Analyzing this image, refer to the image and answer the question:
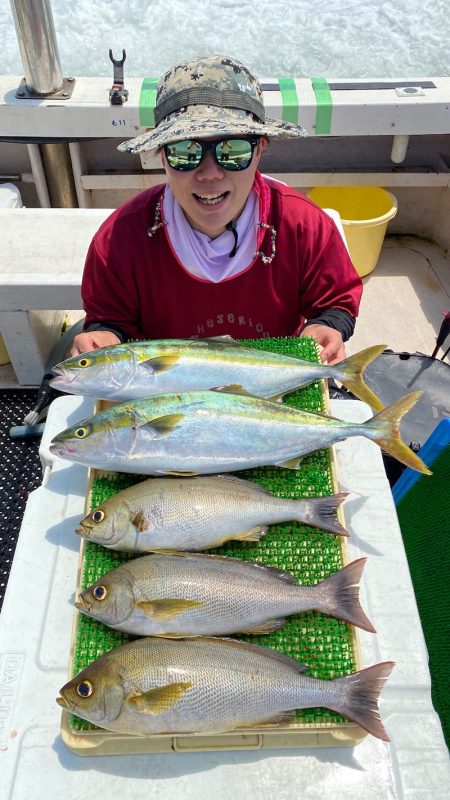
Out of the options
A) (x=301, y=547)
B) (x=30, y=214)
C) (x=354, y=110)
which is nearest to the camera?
(x=301, y=547)

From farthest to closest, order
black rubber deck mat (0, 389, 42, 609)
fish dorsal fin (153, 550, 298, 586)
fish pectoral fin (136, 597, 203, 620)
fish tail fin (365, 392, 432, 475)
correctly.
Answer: black rubber deck mat (0, 389, 42, 609)
fish tail fin (365, 392, 432, 475)
fish dorsal fin (153, 550, 298, 586)
fish pectoral fin (136, 597, 203, 620)

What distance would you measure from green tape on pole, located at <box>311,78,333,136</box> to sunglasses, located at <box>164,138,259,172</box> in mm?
2298

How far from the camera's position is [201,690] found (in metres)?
1.42

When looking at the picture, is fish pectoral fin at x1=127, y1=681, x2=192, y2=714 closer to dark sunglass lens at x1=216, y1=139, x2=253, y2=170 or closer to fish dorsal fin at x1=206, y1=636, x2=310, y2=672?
fish dorsal fin at x1=206, y1=636, x2=310, y2=672

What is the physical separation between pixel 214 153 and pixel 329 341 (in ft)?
2.89

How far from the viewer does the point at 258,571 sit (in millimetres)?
1618

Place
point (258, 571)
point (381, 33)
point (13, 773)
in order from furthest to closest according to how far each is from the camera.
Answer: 1. point (381, 33)
2. point (258, 571)
3. point (13, 773)

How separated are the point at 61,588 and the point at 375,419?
3.83 ft

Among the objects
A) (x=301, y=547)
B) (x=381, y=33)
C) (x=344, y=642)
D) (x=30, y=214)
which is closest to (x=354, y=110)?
(x=30, y=214)

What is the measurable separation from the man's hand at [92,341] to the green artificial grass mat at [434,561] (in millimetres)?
1435

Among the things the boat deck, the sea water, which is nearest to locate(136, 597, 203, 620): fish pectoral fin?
the boat deck

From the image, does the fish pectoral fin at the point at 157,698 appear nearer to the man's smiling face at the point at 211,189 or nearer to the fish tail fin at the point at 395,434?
the fish tail fin at the point at 395,434

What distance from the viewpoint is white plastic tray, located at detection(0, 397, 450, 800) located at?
146 centimetres

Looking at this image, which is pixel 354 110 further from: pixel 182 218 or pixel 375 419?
pixel 375 419
